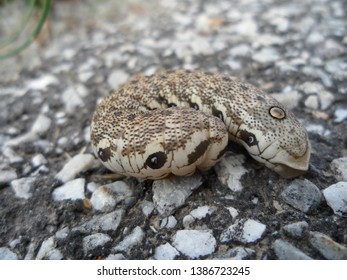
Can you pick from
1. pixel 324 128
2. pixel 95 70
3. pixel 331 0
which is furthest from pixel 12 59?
pixel 331 0

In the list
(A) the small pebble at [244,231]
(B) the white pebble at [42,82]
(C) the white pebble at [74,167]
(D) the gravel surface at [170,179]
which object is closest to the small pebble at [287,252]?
(D) the gravel surface at [170,179]

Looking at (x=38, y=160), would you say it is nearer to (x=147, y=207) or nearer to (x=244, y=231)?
(x=147, y=207)

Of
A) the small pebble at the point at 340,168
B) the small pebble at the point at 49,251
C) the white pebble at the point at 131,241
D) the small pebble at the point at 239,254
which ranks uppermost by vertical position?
the small pebble at the point at 49,251

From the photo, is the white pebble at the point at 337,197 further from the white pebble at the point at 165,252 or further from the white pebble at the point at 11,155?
the white pebble at the point at 11,155

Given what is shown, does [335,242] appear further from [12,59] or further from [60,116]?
[12,59]

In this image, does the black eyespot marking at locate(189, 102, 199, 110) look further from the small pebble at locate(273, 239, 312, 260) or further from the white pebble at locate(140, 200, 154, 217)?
the small pebble at locate(273, 239, 312, 260)

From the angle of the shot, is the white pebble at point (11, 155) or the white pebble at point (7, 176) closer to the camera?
the white pebble at point (7, 176)

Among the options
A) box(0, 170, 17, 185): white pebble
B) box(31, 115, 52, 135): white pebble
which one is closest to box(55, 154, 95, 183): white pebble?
box(0, 170, 17, 185): white pebble
